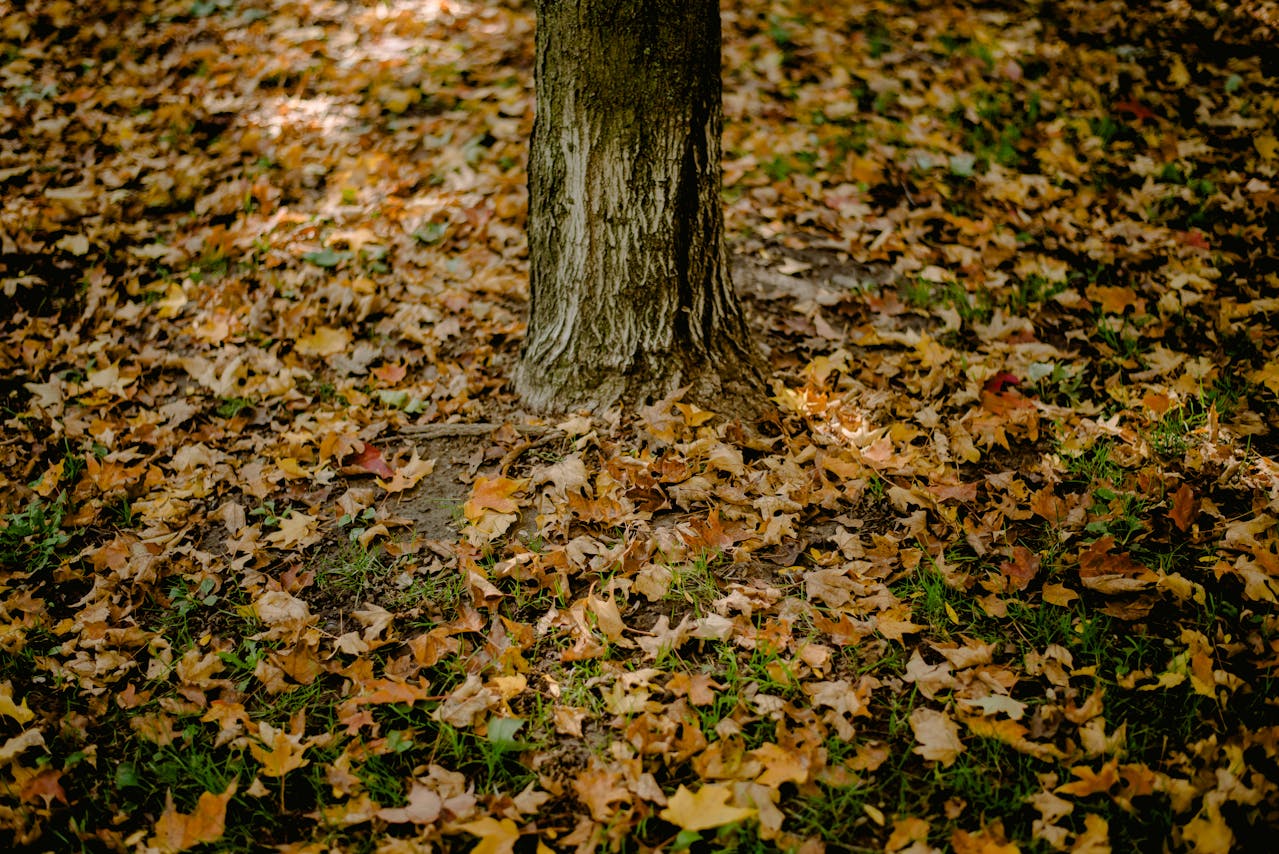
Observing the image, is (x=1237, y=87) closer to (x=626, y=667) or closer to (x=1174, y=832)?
(x=1174, y=832)

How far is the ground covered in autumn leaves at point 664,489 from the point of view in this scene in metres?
2.06

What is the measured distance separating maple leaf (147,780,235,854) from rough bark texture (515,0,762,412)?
1.80m

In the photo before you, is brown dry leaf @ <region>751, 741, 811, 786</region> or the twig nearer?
brown dry leaf @ <region>751, 741, 811, 786</region>

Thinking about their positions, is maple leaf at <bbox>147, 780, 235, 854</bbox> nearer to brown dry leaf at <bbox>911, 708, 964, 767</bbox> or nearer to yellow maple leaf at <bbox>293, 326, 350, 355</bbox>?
brown dry leaf at <bbox>911, 708, 964, 767</bbox>

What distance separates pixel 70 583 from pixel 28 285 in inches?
79.6

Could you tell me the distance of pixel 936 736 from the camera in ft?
6.86

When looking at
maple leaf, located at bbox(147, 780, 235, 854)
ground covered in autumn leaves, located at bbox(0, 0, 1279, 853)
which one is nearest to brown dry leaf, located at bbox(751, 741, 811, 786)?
ground covered in autumn leaves, located at bbox(0, 0, 1279, 853)

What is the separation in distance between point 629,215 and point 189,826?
7.60 feet

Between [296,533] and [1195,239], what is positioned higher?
[1195,239]

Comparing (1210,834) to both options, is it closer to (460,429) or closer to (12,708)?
(460,429)

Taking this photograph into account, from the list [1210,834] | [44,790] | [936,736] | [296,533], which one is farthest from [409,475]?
[1210,834]

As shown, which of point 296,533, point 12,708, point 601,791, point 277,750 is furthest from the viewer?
point 296,533

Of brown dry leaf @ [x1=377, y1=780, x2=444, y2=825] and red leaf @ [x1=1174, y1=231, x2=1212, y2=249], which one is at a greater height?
red leaf @ [x1=1174, y1=231, x2=1212, y2=249]

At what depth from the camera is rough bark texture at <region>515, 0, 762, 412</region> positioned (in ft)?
8.64
